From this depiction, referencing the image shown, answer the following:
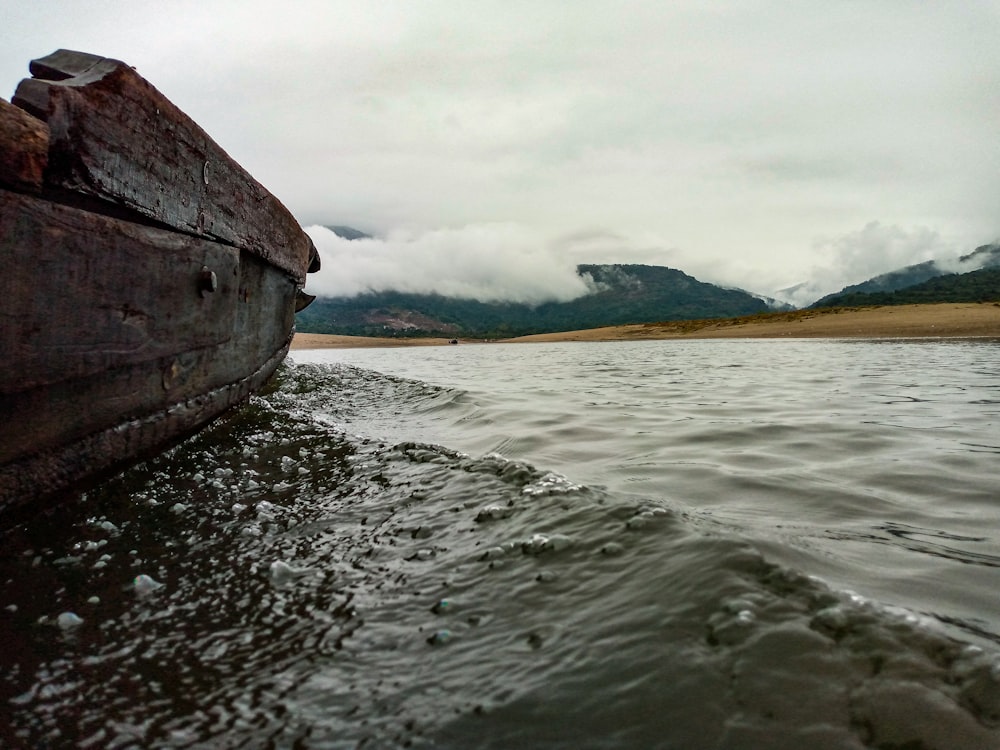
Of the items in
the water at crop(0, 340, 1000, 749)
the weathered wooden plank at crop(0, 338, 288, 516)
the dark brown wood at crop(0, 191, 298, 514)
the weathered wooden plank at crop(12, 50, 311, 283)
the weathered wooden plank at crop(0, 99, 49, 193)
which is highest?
the weathered wooden plank at crop(12, 50, 311, 283)

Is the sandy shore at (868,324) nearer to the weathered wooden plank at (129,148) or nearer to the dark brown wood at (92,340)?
the weathered wooden plank at (129,148)

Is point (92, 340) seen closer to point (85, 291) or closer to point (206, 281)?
point (85, 291)

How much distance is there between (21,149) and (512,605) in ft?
10.3

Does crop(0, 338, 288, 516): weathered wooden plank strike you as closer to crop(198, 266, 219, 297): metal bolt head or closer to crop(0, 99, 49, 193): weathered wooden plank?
crop(198, 266, 219, 297): metal bolt head

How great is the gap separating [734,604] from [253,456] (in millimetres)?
4112

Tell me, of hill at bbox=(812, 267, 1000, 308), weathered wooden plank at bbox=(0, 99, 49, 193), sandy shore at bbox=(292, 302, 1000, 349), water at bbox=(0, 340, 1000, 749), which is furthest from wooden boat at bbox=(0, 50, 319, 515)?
hill at bbox=(812, 267, 1000, 308)

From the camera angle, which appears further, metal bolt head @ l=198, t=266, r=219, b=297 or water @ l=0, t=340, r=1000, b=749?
metal bolt head @ l=198, t=266, r=219, b=297

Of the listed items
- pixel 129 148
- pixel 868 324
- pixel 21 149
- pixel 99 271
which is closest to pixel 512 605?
pixel 99 271

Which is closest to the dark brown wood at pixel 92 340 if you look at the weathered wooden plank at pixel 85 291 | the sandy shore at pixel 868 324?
the weathered wooden plank at pixel 85 291

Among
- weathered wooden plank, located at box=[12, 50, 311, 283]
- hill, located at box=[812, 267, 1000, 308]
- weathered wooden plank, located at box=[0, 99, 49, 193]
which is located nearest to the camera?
weathered wooden plank, located at box=[0, 99, 49, 193]

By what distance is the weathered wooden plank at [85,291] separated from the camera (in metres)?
2.49

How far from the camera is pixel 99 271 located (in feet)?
10.1

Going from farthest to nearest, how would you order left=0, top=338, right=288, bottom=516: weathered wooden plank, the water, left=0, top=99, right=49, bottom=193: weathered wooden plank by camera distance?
left=0, top=338, right=288, bottom=516: weathered wooden plank, left=0, top=99, right=49, bottom=193: weathered wooden plank, the water

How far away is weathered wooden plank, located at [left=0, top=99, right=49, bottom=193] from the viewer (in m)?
2.41
